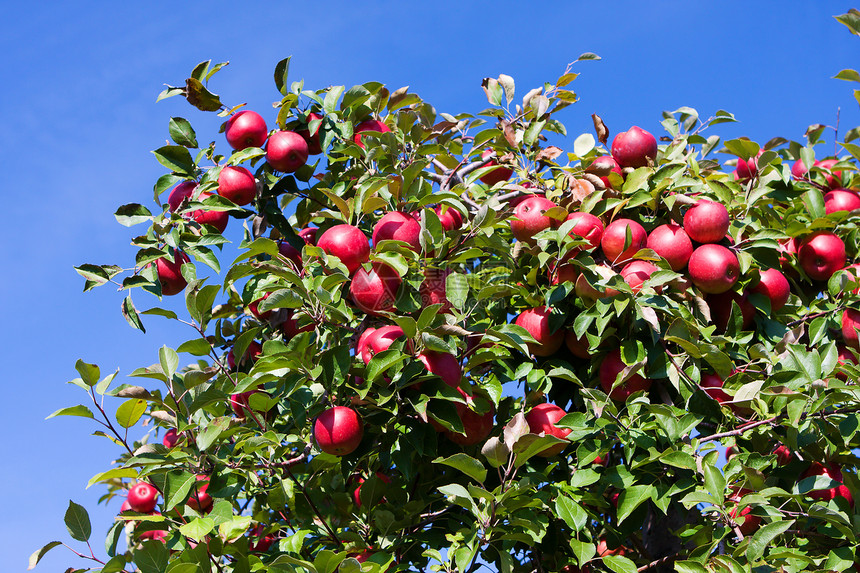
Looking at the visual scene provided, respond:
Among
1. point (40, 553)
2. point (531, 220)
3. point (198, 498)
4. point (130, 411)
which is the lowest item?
point (40, 553)

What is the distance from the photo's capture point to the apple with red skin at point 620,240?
2.70m

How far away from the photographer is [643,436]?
92.9 inches

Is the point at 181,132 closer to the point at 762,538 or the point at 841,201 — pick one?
the point at 762,538

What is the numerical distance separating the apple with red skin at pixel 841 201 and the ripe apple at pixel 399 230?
1.96 meters

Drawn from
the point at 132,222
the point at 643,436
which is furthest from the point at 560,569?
the point at 132,222

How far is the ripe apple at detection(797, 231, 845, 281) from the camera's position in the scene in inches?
118

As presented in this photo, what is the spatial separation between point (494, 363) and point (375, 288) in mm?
567

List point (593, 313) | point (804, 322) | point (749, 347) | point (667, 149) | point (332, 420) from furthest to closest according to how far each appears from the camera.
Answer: point (667, 149) < point (804, 322) < point (749, 347) < point (593, 313) < point (332, 420)

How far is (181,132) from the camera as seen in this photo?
3.08m

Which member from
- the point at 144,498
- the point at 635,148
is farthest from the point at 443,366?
the point at 144,498

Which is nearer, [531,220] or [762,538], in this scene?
[762,538]

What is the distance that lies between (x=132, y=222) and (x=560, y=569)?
2161 mm

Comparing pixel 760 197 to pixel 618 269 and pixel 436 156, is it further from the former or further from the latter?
pixel 436 156

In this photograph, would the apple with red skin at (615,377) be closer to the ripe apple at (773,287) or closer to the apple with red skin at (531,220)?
the apple with red skin at (531,220)
